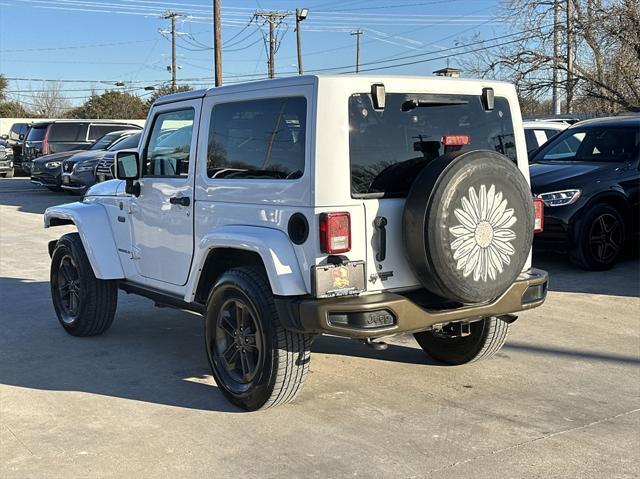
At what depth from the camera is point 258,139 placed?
4.50 metres

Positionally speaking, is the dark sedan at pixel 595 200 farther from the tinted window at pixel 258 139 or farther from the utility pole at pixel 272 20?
the utility pole at pixel 272 20

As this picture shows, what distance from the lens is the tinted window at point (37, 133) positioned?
22.7 m

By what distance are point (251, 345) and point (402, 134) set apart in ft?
5.16

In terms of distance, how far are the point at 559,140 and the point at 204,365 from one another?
21.7 ft

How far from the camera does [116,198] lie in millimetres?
5969

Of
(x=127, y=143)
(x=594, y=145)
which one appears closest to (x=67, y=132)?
(x=127, y=143)

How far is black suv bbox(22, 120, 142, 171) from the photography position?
2217 centimetres

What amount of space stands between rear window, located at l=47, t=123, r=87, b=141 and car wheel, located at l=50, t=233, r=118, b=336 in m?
17.0

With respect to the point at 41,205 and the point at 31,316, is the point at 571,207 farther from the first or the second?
the point at 41,205

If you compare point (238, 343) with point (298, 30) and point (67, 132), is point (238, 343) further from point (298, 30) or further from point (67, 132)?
point (298, 30)

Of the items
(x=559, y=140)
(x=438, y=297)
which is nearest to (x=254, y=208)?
(x=438, y=297)

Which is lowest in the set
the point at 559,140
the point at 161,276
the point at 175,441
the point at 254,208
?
the point at 175,441

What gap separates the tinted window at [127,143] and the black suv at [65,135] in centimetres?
493

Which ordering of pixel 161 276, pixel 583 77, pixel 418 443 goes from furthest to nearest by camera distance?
pixel 583 77
pixel 161 276
pixel 418 443
